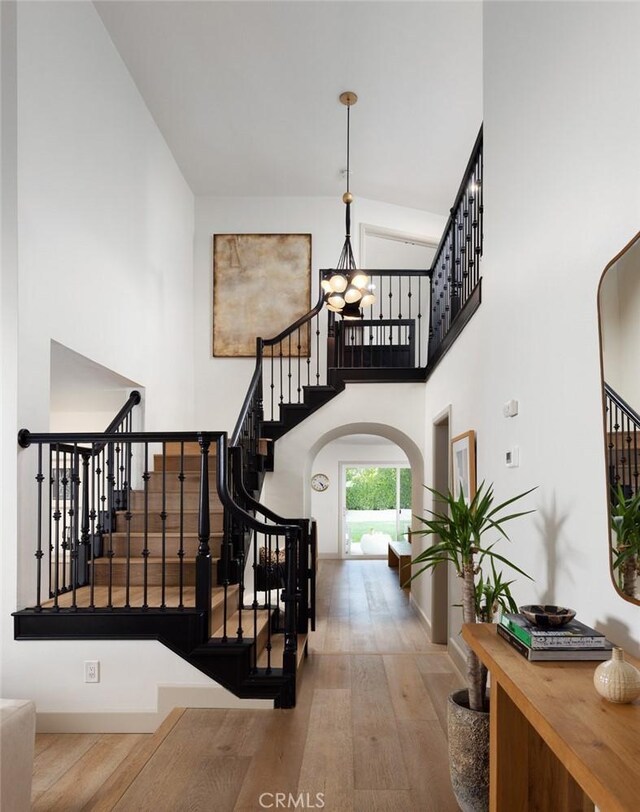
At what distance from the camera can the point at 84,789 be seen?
288 cm

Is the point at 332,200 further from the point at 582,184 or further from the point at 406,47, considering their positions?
the point at 582,184

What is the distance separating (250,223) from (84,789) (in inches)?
264

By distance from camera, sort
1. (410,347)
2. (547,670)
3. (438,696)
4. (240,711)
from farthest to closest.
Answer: (410,347), (438,696), (240,711), (547,670)

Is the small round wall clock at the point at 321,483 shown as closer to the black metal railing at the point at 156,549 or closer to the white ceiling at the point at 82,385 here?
the white ceiling at the point at 82,385

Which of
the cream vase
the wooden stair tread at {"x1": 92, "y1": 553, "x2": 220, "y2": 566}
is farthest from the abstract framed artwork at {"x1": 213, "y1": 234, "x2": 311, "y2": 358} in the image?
the cream vase

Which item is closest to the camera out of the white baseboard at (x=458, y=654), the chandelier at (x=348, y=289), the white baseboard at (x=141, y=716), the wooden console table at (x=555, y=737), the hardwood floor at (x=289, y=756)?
the wooden console table at (x=555, y=737)

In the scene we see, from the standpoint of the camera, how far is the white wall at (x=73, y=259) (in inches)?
138

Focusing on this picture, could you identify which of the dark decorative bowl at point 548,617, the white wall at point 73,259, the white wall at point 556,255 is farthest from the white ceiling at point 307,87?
the dark decorative bowl at point 548,617

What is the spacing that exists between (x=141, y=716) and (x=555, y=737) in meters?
2.90

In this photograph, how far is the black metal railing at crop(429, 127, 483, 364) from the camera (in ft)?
13.1

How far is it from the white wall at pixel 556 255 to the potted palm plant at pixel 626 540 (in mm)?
82

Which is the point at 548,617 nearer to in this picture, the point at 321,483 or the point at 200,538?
the point at 200,538

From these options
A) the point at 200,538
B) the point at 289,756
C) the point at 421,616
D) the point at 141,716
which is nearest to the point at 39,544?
the point at 200,538

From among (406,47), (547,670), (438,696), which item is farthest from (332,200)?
(547,670)
